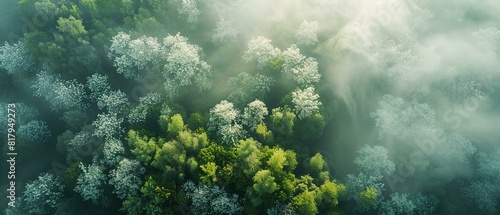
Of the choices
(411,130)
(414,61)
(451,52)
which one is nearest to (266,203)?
(411,130)

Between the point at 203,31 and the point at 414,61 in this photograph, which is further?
the point at 203,31

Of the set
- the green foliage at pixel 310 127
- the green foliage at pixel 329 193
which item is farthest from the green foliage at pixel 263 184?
the green foliage at pixel 310 127

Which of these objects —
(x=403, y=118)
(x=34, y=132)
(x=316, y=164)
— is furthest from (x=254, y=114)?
(x=34, y=132)

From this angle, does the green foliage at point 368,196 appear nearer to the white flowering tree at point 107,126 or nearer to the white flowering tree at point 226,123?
the white flowering tree at point 226,123

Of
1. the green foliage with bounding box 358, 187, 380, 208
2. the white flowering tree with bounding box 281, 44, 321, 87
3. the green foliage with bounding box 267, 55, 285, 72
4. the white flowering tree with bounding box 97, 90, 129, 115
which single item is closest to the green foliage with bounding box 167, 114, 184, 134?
the white flowering tree with bounding box 97, 90, 129, 115

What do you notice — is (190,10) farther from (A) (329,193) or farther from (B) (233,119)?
(A) (329,193)

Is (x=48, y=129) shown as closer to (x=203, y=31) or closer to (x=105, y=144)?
(x=105, y=144)

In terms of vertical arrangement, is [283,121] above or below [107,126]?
below
